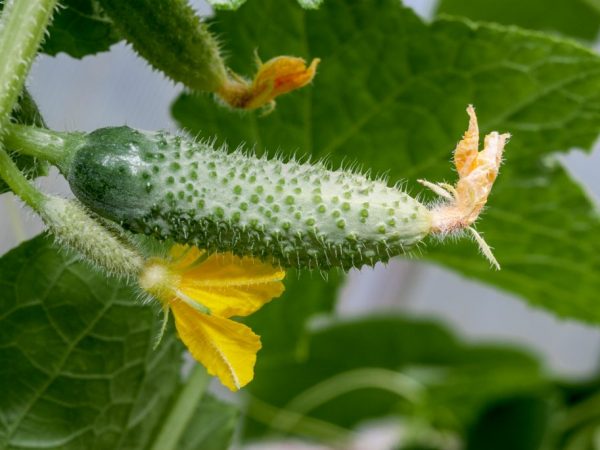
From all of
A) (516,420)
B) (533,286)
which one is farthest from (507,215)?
(516,420)

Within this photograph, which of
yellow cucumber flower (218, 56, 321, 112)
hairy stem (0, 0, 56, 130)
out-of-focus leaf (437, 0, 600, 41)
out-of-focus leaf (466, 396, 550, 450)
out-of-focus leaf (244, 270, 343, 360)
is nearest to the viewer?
hairy stem (0, 0, 56, 130)

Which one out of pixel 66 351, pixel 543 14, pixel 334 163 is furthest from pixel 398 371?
pixel 66 351

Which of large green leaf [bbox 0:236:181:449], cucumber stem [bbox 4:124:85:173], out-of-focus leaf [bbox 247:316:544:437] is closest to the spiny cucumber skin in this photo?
cucumber stem [bbox 4:124:85:173]

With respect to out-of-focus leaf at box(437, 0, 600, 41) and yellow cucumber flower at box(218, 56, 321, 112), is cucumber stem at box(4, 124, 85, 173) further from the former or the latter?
out-of-focus leaf at box(437, 0, 600, 41)

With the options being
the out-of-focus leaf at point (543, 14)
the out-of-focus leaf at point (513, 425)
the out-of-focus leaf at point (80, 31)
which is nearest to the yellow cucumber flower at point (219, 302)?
the out-of-focus leaf at point (80, 31)

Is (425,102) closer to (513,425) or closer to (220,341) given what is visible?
(220,341)

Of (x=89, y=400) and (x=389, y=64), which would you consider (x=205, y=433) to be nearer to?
(x=89, y=400)
